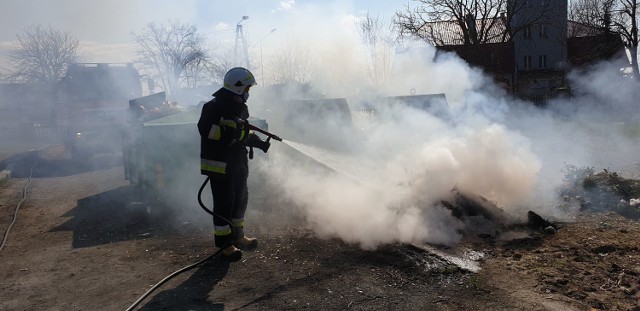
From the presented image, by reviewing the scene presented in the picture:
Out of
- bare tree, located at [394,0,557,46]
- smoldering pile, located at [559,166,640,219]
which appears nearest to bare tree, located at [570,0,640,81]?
bare tree, located at [394,0,557,46]

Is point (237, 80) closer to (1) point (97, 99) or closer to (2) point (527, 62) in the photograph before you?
(1) point (97, 99)

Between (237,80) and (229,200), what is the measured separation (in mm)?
1235

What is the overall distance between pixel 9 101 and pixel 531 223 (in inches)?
1231

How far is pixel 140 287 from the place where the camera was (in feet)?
12.6

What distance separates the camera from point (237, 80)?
15.0 feet

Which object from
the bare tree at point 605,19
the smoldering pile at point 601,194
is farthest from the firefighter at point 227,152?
the bare tree at point 605,19

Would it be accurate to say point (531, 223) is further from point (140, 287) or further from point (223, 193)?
point (140, 287)

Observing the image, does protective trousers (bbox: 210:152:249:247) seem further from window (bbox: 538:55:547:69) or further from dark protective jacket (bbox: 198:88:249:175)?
window (bbox: 538:55:547:69)

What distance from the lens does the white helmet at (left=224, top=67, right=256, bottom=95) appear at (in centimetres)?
457

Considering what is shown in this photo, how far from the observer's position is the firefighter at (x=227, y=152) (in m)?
4.41

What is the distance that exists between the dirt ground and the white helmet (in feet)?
5.58

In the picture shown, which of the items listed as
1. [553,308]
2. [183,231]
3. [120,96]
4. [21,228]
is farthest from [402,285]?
[120,96]

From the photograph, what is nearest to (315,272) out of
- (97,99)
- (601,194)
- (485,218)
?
(485,218)

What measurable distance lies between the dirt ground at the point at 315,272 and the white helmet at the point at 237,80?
1.70m
